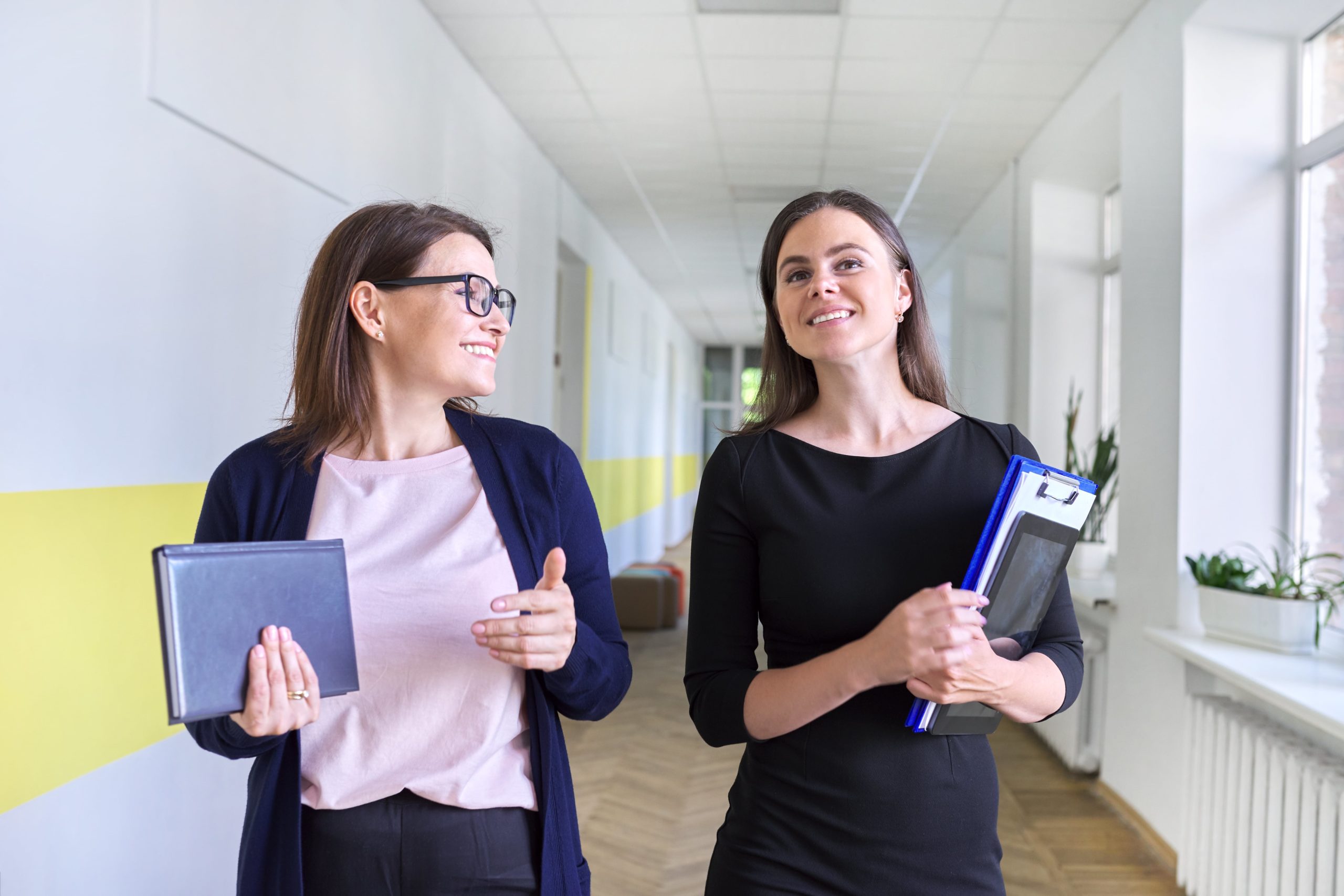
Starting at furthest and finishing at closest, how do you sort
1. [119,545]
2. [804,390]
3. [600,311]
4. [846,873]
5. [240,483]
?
1. [600,311]
2. [119,545]
3. [804,390]
4. [240,483]
5. [846,873]

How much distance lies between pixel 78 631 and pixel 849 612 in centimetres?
173

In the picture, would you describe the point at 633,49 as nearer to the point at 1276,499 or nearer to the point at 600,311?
the point at 1276,499

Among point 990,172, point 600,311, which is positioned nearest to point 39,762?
point 990,172

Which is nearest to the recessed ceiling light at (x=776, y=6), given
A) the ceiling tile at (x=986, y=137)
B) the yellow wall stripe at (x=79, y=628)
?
the ceiling tile at (x=986, y=137)

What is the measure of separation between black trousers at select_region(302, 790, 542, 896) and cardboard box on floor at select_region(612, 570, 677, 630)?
659 cm

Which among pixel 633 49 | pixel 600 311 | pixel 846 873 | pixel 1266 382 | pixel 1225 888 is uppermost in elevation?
pixel 633 49

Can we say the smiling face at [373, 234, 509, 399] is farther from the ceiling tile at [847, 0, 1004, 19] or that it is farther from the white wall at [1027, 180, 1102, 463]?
the white wall at [1027, 180, 1102, 463]

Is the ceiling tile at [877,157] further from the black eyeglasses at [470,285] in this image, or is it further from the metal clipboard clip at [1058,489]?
the metal clipboard clip at [1058,489]

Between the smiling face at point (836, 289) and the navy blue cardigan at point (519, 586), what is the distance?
1.19ft

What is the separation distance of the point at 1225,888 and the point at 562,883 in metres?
2.51

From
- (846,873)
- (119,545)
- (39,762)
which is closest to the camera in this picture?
(846,873)

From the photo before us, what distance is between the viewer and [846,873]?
1.19 metres

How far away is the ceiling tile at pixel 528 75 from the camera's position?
4879mm

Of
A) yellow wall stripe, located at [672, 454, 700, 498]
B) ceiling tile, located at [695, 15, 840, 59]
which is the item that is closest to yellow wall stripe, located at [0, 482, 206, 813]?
ceiling tile, located at [695, 15, 840, 59]
